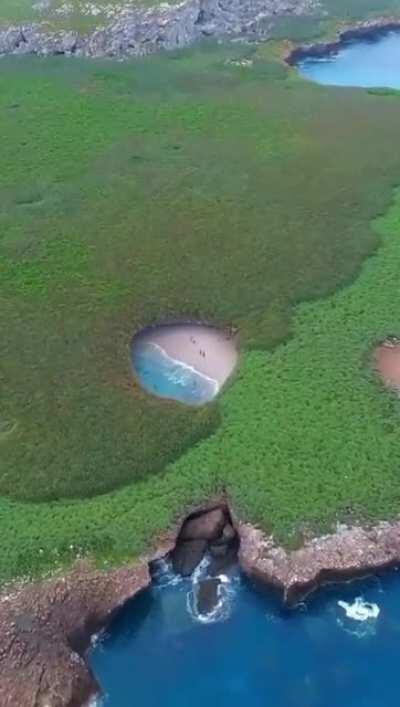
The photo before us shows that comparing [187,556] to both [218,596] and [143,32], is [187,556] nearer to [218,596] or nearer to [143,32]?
[218,596]

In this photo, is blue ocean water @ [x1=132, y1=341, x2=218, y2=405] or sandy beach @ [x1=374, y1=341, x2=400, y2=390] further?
sandy beach @ [x1=374, y1=341, x2=400, y2=390]

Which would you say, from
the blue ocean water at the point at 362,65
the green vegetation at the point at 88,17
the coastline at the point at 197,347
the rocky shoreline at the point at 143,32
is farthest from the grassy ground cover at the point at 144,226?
the blue ocean water at the point at 362,65

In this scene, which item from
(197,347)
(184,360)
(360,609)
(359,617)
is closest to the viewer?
(359,617)

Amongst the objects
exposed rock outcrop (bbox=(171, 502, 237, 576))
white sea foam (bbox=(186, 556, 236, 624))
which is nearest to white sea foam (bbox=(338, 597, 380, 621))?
white sea foam (bbox=(186, 556, 236, 624))

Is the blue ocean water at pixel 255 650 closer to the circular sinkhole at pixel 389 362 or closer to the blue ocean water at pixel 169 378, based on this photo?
the blue ocean water at pixel 169 378

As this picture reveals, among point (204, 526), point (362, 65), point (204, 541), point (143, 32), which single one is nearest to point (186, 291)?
point (204, 526)

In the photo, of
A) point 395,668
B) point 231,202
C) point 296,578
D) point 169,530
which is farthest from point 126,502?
point 231,202

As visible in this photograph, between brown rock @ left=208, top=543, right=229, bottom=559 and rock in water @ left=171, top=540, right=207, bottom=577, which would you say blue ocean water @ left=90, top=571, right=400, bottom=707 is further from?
brown rock @ left=208, top=543, right=229, bottom=559
